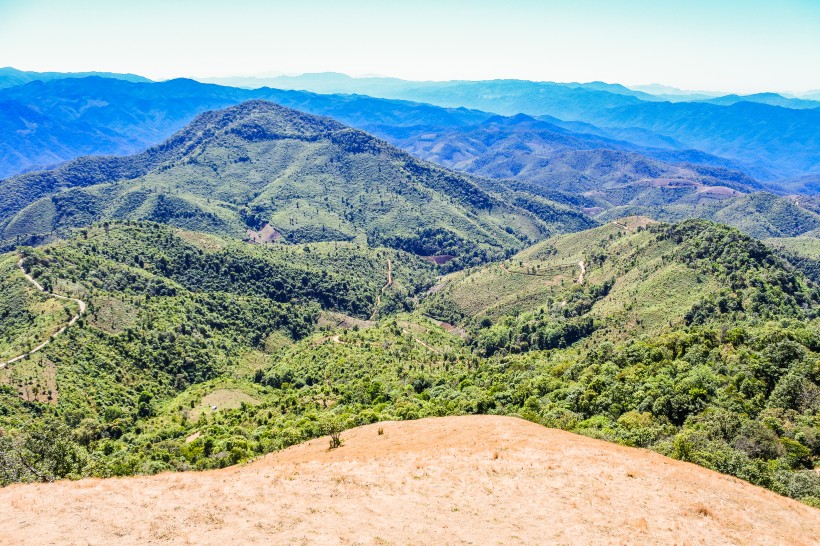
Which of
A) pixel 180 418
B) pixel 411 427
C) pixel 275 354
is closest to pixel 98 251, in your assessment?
pixel 275 354

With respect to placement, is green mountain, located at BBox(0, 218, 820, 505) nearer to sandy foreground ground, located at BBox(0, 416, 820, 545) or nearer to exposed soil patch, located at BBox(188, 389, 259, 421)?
exposed soil patch, located at BBox(188, 389, 259, 421)

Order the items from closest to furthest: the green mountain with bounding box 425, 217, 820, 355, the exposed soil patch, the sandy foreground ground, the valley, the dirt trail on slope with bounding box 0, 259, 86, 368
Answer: the sandy foreground ground → the valley → the exposed soil patch → the dirt trail on slope with bounding box 0, 259, 86, 368 → the green mountain with bounding box 425, 217, 820, 355

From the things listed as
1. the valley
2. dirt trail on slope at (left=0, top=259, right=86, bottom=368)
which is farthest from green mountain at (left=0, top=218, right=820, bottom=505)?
dirt trail on slope at (left=0, top=259, right=86, bottom=368)

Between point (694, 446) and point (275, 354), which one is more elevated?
point (694, 446)

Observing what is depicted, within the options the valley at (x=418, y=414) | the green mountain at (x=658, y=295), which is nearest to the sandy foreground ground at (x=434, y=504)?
the valley at (x=418, y=414)

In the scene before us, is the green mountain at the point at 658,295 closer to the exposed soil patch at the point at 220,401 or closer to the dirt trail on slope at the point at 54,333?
the exposed soil patch at the point at 220,401

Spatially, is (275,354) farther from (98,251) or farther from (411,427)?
(411,427)

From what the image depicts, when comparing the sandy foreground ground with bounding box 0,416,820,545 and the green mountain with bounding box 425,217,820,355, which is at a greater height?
the sandy foreground ground with bounding box 0,416,820,545

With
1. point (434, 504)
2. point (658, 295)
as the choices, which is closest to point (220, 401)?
point (434, 504)
